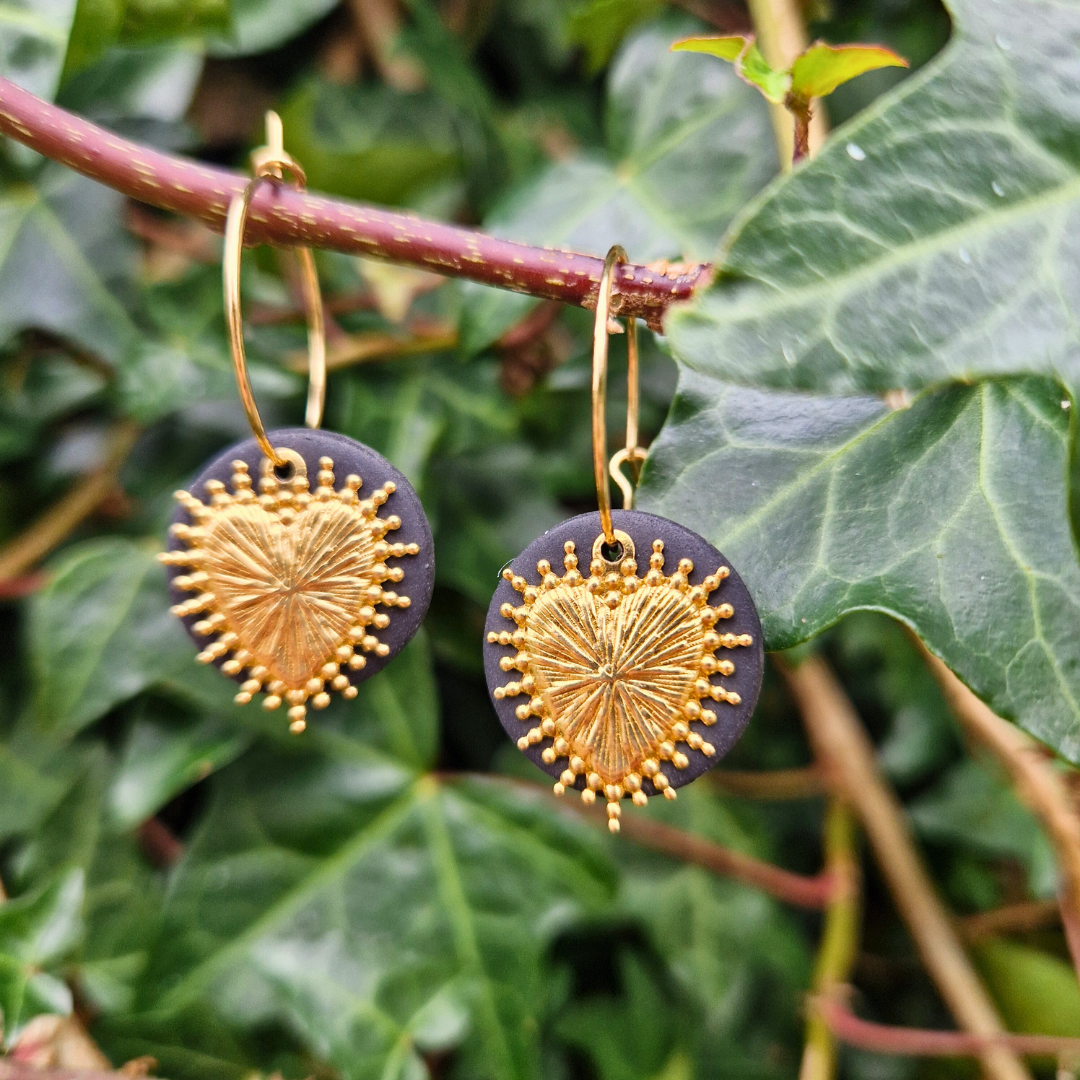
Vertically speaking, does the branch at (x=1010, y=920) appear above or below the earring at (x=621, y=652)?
below

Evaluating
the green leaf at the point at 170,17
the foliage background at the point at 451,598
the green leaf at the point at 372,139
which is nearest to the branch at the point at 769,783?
the foliage background at the point at 451,598

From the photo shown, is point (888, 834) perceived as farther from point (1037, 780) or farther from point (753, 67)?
point (753, 67)

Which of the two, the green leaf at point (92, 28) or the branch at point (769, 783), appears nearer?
the green leaf at point (92, 28)

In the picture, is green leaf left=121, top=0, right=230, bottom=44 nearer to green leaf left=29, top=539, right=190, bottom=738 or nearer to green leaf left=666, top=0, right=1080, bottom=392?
green leaf left=29, top=539, right=190, bottom=738

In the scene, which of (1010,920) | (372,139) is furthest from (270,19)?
(1010,920)

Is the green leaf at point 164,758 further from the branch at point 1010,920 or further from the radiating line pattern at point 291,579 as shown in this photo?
the branch at point 1010,920

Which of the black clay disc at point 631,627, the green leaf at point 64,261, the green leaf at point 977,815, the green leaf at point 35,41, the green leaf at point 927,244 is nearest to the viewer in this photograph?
the green leaf at point 927,244

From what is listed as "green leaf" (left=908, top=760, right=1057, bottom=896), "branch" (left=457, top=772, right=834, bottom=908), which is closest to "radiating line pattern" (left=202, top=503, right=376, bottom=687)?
"branch" (left=457, top=772, right=834, bottom=908)
